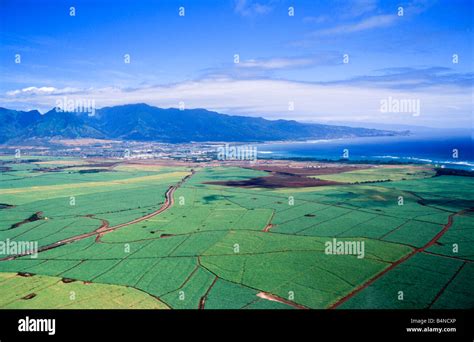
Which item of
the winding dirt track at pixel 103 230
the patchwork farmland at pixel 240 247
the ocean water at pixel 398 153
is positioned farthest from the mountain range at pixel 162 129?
the winding dirt track at pixel 103 230

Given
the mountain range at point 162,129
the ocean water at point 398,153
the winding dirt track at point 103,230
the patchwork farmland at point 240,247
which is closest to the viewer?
the patchwork farmland at point 240,247

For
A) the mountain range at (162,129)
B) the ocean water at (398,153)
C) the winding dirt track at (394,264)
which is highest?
the mountain range at (162,129)

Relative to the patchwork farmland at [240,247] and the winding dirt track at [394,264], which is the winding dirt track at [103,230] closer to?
the patchwork farmland at [240,247]

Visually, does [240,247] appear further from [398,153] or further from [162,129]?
[162,129]

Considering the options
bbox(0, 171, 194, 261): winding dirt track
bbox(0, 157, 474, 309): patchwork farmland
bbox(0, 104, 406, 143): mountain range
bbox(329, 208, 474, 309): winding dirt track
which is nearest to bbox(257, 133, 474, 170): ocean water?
bbox(0, 157, 474, 309): patchwork farmland

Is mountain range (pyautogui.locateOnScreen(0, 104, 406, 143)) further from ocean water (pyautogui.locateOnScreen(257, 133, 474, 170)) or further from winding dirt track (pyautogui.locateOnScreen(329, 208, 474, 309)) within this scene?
winding dirt track (pyautogui.locateOnScreen(329, 208, 474, 309))

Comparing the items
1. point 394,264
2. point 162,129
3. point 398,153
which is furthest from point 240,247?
point 162,129

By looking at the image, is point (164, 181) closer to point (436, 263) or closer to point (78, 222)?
point (78, 222)

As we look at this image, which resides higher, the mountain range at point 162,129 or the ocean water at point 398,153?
the mountain range at point 162,129

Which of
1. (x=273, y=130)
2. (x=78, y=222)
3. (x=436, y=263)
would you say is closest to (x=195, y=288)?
(x=436, y=263)
